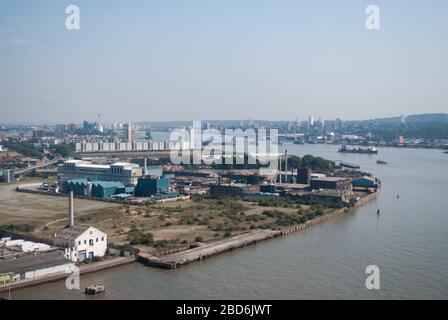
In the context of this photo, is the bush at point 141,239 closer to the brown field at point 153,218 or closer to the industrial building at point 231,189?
the brown field at point 153,218

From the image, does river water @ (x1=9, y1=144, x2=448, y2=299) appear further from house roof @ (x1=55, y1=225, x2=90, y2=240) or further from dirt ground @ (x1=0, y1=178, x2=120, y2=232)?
dirt ground @ (x1=0, y1=178, x2=120, y2=232)

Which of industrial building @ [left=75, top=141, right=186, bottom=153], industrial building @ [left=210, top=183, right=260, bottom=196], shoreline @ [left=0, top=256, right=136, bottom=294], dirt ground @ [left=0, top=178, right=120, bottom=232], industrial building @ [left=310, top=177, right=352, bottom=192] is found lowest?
dirt ground @ [left=0, top=178, right=120, bottom=232]

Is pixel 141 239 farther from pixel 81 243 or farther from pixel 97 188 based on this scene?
pixel 97 188

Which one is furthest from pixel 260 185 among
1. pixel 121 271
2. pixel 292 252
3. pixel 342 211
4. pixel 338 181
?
pixel 121 271

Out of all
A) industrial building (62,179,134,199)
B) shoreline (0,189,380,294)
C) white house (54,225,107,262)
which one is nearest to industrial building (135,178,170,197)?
industrial building (62,179,134,199)

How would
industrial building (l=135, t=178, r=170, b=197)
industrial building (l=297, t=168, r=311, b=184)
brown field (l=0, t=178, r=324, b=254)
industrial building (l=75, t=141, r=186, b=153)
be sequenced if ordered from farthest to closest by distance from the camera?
industrial building (l=75, t=141, r=186, b=153)
industrial building (l=297, t=168, r=311, b=184)
industrial building (l=135, t=178, r=170, b=197)
brown field (l=0, t=178, r=324, b=254)
